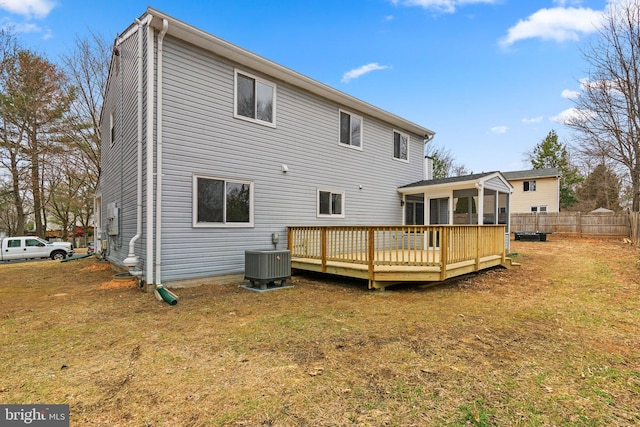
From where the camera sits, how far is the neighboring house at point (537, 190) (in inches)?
950

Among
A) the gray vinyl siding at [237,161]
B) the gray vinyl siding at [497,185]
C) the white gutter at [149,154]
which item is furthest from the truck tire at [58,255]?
the gray vinyl siding at [497,185]

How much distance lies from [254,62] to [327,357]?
22.2ft

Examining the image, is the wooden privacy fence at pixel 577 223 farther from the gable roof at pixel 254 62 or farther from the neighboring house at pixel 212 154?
the neighboring house at pixel 212 154

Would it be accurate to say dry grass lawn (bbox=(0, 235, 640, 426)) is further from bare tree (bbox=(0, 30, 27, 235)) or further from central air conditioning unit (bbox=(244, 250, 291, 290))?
bare tree (bbox=(0, 30, 27, 235))

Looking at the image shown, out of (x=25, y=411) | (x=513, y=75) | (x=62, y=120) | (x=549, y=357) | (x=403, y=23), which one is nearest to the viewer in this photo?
(x=25, y=411)

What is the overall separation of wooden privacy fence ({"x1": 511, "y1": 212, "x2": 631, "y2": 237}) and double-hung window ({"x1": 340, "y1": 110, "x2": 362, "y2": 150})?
14948mm

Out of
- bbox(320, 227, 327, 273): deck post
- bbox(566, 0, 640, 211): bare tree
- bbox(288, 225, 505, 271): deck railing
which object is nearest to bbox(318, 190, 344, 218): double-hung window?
bbox(288, 225, 505, 271): deck railing

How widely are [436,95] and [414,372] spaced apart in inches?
697

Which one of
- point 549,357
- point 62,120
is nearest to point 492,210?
point 549,357

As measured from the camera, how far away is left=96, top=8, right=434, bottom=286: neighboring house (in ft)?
20.9

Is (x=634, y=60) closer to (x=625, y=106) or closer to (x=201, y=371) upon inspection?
(x=625, y=106)

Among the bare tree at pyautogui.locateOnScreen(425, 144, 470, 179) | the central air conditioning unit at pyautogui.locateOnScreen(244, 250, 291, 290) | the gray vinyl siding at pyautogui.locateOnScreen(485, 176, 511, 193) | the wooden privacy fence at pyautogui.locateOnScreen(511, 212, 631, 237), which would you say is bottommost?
the central air conditioning unit at pyautogui.locateOnScreen(244, 250, 291, 290)

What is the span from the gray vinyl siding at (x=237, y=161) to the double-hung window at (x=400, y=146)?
1455mm

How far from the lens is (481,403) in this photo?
2.49 meters
